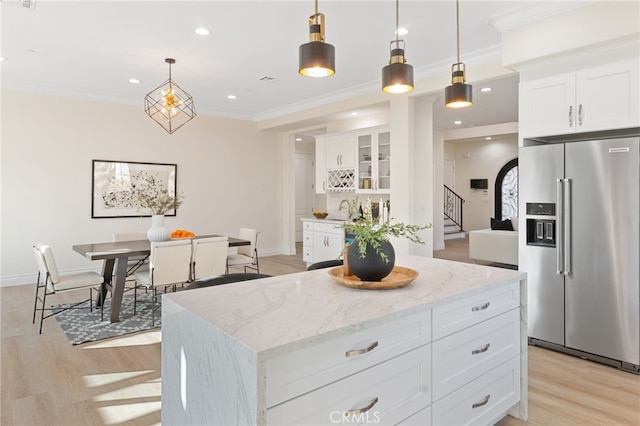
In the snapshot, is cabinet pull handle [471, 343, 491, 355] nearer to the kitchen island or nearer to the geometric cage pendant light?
the kitchen island

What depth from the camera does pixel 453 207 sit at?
11992mm

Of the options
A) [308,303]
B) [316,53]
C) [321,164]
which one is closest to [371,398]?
[308,303]

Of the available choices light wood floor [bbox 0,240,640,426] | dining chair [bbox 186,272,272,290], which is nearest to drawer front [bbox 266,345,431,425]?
light wood floor [bbox 0,240,640,426]

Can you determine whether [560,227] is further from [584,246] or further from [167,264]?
[167,264]

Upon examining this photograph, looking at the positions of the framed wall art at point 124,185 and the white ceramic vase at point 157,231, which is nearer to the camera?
the white ceramic vase at point 157,231

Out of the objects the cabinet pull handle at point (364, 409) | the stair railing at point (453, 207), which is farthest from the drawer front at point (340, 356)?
the stair railing at point (453, 207)

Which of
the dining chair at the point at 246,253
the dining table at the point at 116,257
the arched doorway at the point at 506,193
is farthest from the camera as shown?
the arched doorway at the point at 506,193

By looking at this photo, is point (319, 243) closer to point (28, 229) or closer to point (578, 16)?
point (28, 229)

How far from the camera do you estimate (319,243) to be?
273 inches

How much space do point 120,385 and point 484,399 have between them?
7.59 feet

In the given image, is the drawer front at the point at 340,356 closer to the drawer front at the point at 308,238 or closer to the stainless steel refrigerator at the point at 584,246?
the stainless steel refrigerator at the point at 584,246

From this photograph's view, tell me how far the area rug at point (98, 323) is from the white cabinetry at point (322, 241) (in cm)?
300

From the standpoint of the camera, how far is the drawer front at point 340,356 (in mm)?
1269

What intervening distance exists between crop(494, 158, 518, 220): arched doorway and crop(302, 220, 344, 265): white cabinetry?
647 cm
